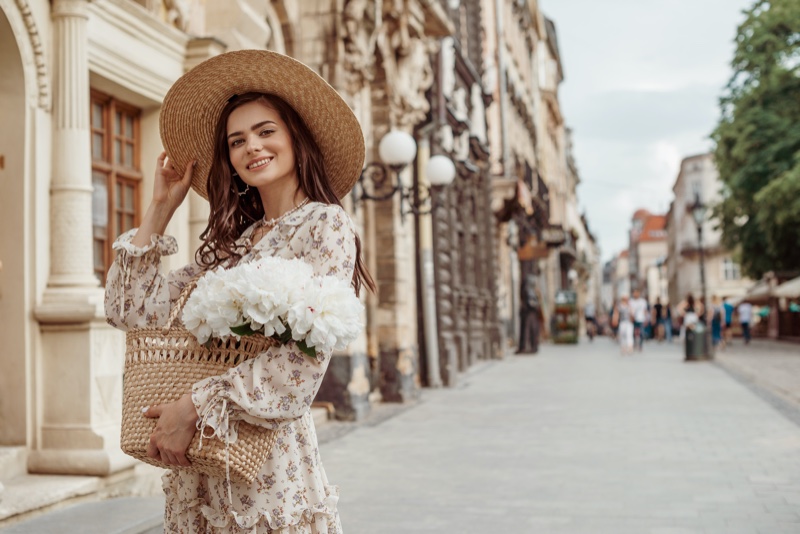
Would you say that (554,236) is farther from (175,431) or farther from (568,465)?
(175,431)

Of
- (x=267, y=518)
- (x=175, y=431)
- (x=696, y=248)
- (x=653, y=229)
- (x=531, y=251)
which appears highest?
(x=653, y=229)

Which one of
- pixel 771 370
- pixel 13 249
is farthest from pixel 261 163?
pixel 771 370

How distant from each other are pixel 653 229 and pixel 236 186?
146724 mm

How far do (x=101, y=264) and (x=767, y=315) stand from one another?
4322cm

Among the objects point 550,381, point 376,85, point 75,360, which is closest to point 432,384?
point 550,381

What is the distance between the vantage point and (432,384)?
15.8 meters

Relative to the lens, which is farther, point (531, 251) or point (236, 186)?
point (531, 251)

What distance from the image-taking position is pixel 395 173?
13.3m

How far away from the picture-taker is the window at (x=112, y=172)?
7.97m

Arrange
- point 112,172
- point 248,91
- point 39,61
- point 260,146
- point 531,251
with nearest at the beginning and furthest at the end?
point 260,146 < point 248,91 < point 39,61 < point 112,172 < point 531,251

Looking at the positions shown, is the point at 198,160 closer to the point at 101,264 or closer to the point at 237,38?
the point at 101,264

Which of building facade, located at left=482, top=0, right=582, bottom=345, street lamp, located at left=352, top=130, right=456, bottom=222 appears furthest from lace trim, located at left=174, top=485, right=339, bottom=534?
building facade, located at left=482, top=0, right=582, bottom=345

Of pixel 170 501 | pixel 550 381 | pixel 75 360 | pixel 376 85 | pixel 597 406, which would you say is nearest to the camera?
pixel 170 501

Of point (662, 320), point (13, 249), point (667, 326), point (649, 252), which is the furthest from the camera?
point (649, 252)
